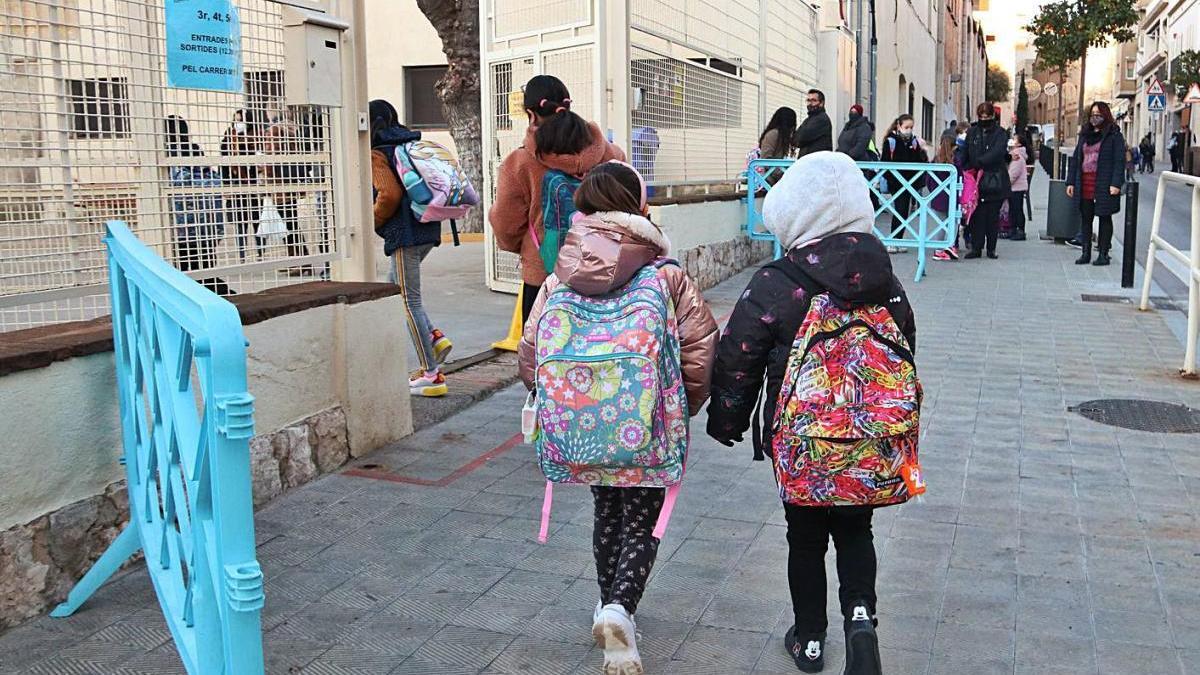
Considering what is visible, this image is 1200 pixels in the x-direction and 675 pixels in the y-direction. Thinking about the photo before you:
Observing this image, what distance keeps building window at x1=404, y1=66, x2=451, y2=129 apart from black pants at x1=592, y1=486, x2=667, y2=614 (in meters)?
19.8

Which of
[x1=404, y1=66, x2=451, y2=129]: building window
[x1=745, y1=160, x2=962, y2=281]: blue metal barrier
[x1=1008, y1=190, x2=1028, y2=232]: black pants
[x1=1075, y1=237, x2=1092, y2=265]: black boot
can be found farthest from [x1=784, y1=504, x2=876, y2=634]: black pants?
[x1=404, y1=66, x2=451, y2=129]: building window

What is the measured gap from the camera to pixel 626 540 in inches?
132

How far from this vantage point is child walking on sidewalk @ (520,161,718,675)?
306 centimetres

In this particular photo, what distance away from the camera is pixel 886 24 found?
25875 millimetres

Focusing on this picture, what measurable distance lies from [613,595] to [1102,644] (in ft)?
4.89

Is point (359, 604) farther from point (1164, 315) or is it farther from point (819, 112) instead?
point (819, 112)

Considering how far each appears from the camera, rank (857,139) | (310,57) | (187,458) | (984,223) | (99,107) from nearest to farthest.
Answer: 1. (187,458)
2. (99,107)
3. (310,57)
4. (857,139)
5. (984,223)

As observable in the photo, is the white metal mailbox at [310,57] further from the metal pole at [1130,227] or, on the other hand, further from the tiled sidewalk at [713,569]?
the metal pole at [1130,227]

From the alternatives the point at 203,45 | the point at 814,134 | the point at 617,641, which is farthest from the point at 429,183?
the point at 814,134

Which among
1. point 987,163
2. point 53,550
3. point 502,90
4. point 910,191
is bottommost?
point 53,550

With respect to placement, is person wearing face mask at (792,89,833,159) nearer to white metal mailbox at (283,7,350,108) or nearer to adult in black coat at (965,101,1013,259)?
adult in black coat at (965,101,1013,259)

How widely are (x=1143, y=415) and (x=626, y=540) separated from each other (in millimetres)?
4035

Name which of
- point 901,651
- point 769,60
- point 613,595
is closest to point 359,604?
point 613,595

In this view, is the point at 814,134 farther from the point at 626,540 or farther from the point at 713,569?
the point at 626,540
